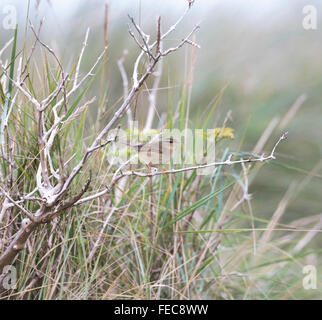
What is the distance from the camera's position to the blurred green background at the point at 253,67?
1909 mm

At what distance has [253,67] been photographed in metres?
2.57

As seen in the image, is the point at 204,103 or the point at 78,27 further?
the point at 204,103

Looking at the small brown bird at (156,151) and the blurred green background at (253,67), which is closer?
the small brown bird at (156,151)

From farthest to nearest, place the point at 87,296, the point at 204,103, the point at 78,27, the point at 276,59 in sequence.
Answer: the point at 276,59 → the point at 204,103 → the point at 78,27 → the point at 87,296

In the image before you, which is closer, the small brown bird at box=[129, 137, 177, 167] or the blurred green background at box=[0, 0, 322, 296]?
the small brown bird at box=[129, 137, 177, 167]

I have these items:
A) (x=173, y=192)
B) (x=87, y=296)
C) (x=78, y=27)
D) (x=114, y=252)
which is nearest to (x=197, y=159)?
(x=173, y=192)

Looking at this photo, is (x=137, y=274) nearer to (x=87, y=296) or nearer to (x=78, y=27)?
(x=87, y=296)

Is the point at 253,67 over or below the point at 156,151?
over

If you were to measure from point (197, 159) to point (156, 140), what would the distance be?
0.14m

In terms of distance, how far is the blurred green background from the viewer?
1909 mm

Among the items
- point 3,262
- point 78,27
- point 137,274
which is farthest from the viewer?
point 78,27

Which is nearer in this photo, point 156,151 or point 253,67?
point 156,151
